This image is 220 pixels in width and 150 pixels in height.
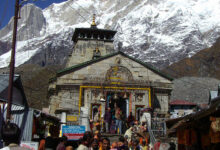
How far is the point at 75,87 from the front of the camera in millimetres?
30141

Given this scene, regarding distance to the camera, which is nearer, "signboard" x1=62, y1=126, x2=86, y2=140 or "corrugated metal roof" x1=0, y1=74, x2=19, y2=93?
"corrugated metal roof" x1=0, y1=74, x2=19, y2=93

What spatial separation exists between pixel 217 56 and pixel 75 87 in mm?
84317

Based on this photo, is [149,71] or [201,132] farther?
[149,71]

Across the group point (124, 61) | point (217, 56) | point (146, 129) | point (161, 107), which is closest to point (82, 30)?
point (124, 61)

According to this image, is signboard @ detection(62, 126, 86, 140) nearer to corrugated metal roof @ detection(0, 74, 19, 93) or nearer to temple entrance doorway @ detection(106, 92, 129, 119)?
corrugated metal roof @ detection(0, 74, 19, 93)

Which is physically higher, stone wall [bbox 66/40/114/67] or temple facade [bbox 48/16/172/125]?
stone wall [bbox 66/40/114/67]

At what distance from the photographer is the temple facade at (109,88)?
29.0 m

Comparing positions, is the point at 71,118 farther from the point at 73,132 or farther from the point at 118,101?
the point at 118,101

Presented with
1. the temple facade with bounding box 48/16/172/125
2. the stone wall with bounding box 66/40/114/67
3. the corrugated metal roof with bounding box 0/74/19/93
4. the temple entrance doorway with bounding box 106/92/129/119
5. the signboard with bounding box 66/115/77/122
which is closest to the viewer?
the corrugated metal roof with bounding box 0/74/19/93

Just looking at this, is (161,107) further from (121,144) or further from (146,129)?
(121,144)

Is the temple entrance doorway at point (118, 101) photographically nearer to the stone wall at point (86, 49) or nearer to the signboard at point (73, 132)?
the stone wall at point (86, 49)

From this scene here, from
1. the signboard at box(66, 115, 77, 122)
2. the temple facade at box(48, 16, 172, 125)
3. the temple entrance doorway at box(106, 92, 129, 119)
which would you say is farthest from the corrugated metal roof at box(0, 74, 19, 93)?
→ the temple entrance doorway at box(106, 92, 129, 119)

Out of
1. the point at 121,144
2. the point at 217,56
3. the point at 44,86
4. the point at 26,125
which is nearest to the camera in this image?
the point at 121,144

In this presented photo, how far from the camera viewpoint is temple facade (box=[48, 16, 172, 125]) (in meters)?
29.0
